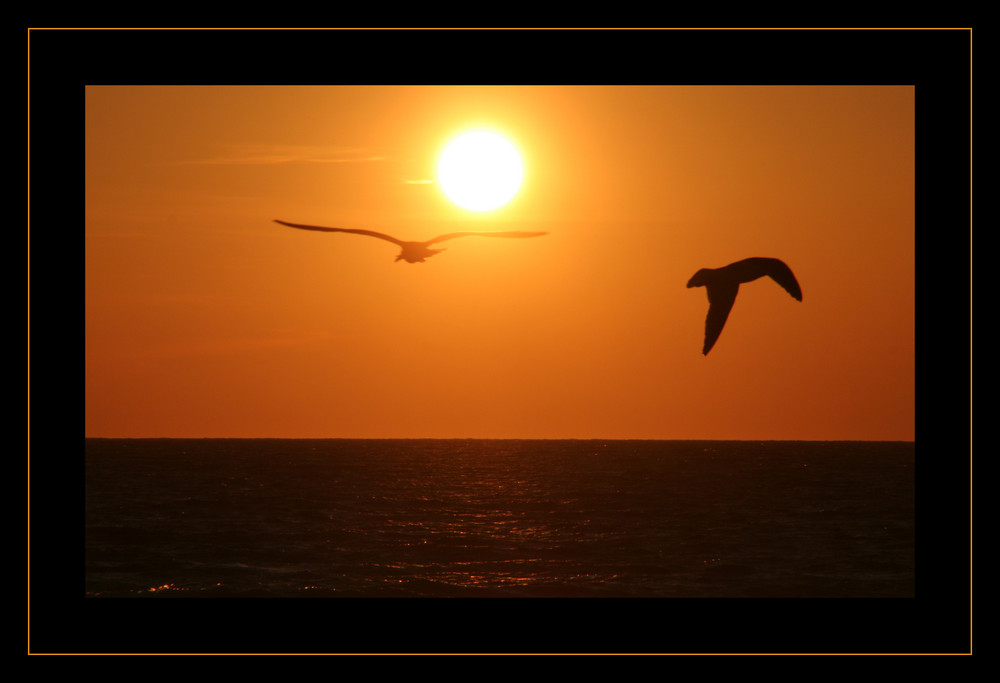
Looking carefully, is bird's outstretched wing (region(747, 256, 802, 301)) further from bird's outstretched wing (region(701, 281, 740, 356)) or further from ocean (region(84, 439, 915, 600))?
ocean (region(84, 439, 915, 600))

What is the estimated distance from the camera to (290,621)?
17.8 meters

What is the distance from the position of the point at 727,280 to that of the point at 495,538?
31331 millimetres

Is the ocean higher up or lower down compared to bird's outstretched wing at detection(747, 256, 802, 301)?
lower down

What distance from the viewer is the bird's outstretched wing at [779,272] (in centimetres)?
1369

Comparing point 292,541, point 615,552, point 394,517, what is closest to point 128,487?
point 394,517

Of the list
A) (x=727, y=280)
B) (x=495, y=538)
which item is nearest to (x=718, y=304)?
(x=727, y=280)

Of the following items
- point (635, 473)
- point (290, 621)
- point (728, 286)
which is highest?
point (728, 286)

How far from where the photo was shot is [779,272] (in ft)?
45.9

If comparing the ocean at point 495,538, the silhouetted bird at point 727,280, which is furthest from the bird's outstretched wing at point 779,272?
the ocean at point 495,538

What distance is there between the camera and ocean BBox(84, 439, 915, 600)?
32938 mm

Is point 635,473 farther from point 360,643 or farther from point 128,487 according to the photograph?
point 360,643

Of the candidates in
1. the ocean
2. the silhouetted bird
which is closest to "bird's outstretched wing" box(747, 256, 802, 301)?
the silhouetted bird

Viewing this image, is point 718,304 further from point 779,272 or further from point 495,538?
point 495,538

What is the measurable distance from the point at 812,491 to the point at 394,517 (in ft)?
101
